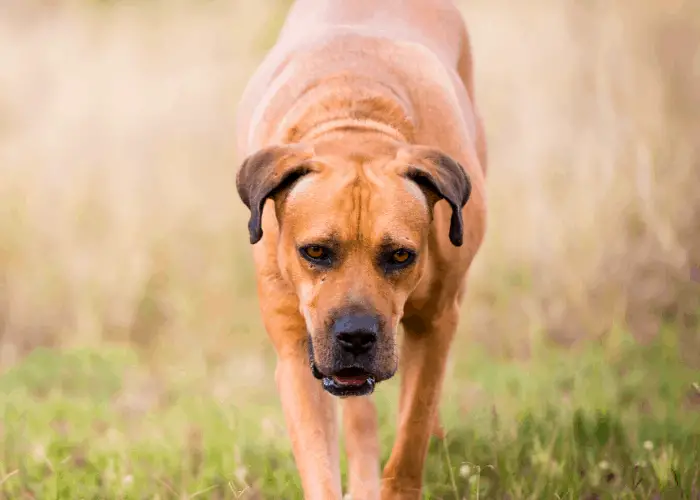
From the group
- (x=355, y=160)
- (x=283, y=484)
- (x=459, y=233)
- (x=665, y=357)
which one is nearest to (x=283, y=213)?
(x=355, y=160)

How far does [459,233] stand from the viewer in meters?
3.70

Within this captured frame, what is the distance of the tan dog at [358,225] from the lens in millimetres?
3463

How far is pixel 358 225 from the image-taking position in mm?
3449

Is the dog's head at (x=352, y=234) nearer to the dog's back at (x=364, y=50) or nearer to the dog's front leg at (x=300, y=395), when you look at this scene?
the dog's front leg at (x=300, y=395)

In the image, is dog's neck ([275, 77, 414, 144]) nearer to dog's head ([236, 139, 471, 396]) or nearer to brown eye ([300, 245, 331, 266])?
dog's head ([236, 139, 471, 396])

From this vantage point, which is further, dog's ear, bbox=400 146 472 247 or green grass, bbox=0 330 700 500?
green grass, bbox=0 330 700 500

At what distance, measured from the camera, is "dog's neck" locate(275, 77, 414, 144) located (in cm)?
392

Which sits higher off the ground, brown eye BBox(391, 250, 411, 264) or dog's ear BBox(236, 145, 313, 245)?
dog's ear BBox(236, 145, 313, 245)

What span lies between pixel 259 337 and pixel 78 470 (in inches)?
87.2

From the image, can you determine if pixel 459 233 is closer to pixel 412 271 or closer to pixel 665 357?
pixel 412 271

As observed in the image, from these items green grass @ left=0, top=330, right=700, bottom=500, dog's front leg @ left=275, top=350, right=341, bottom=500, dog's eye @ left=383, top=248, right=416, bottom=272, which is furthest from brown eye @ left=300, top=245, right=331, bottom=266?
green grass @ left=0, top=330, right=700, bottom=500

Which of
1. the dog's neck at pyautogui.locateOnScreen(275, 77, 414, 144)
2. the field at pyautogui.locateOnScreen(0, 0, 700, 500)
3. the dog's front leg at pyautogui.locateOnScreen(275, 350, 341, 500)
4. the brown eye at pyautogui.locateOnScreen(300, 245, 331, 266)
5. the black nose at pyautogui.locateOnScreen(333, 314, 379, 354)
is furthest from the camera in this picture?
the field at pyautogui.locateOnScreen(0, 0, 700, 500)

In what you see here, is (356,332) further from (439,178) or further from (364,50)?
(364,50)

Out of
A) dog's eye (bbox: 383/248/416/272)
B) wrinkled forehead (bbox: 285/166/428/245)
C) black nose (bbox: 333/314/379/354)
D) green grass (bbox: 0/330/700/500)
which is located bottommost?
green grass (bbox: 0/330/700/500)
